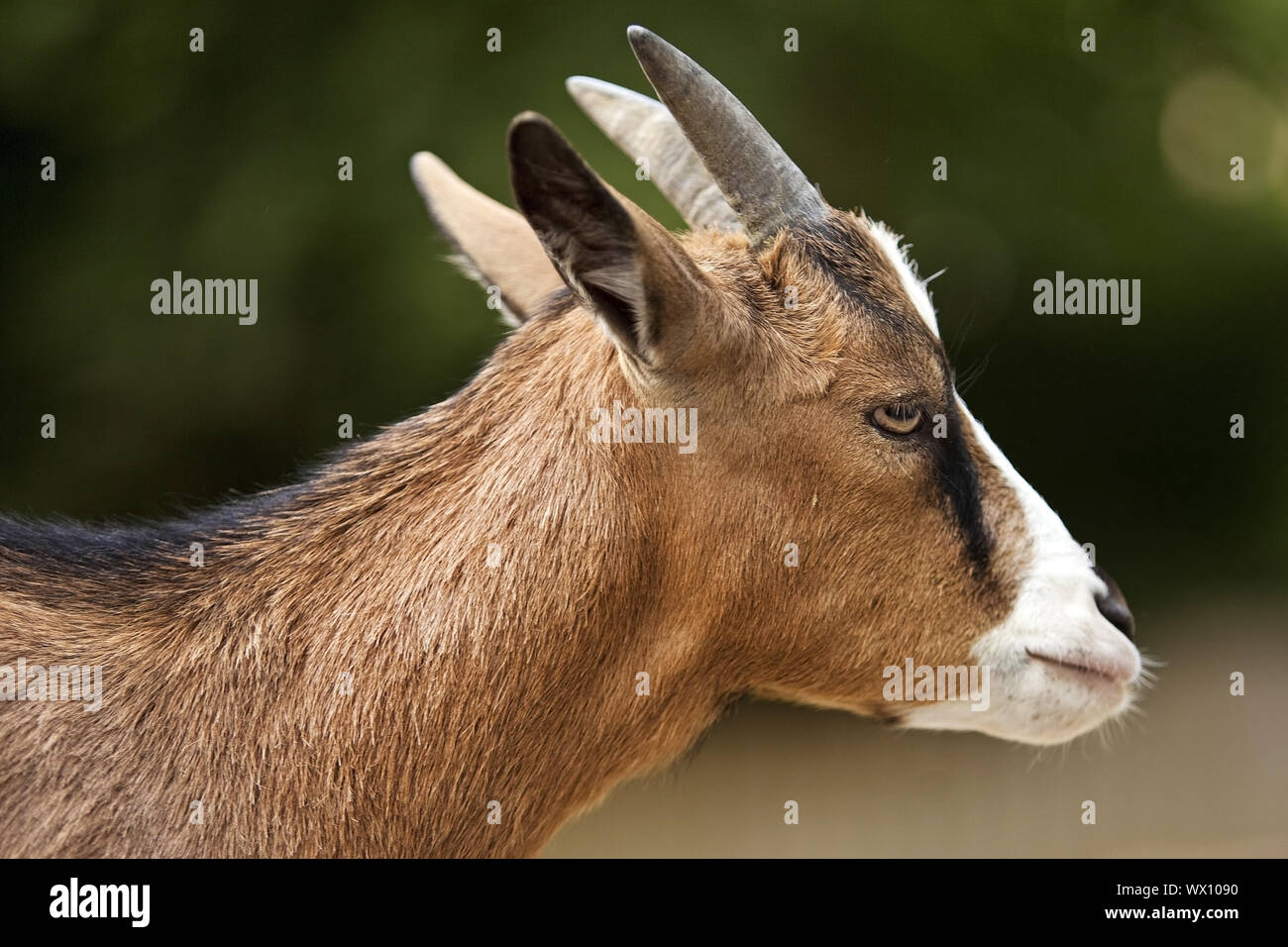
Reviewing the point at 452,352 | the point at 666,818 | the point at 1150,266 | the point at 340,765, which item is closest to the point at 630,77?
the point at 452,352

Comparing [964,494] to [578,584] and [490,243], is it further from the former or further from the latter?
[490,243]

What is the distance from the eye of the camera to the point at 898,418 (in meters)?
4.16

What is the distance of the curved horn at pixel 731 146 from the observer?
4098 mm

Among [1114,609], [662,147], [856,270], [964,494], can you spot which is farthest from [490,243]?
[1114,609]

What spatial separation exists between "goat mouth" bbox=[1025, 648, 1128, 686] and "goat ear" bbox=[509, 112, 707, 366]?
161 cm

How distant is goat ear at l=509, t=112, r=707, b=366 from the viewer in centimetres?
339

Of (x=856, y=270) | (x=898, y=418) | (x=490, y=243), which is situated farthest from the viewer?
(x=490, y=243)

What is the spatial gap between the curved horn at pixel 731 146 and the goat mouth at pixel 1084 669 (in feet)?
5.46

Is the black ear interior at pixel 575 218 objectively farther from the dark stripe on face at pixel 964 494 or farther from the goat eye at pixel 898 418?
the dark stripe on face at pixel 964 494

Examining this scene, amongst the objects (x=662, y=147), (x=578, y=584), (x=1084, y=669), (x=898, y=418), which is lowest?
(x=1084, y=669)

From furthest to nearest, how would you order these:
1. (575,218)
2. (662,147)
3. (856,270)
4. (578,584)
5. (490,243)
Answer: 1. (490,243)
2. (662,147)
3. (856,270)
4. (578,584)
5. (575,218)

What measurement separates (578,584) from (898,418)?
1168mm

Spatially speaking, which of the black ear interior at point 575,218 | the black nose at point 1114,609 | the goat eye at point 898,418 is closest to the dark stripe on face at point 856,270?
the goat eye at point 898,418

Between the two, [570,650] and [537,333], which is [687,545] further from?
[537,333]
